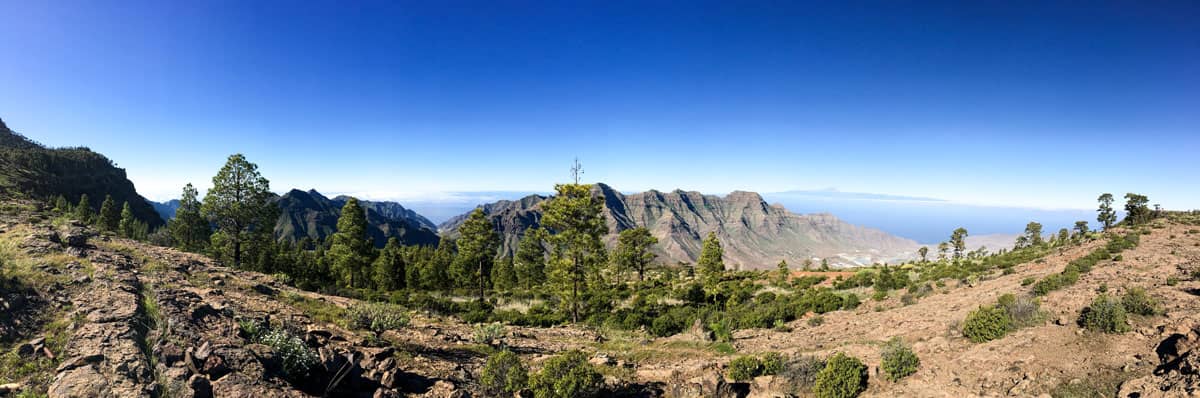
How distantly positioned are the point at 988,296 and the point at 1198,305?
650 centimetres

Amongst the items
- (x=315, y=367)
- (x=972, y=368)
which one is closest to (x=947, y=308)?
(x=972, y=368)

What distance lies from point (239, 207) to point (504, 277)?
25.8 m

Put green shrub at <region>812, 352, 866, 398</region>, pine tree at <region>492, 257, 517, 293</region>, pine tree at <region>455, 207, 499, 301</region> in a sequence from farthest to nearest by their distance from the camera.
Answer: pine tree at <region>492, 257, 517, 293</region>
pine tree at <region>455, 207, 499, 301</region>
green shrub at <region>812, 352, 866, 398</region>

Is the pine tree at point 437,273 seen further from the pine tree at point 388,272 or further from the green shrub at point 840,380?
the green shrub at point 840,380

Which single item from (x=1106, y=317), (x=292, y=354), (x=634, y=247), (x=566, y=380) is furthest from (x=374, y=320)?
(x=634, y=247)

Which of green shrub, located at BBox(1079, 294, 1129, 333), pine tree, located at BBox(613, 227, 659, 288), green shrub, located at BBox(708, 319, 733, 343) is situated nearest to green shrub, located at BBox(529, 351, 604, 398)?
green shrub, located at BBox(708, 319, 733, 343)

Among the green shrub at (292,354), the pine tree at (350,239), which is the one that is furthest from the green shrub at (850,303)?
the pine tree at (350,239)

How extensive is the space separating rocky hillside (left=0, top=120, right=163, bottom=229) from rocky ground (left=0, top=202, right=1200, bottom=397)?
134766mm

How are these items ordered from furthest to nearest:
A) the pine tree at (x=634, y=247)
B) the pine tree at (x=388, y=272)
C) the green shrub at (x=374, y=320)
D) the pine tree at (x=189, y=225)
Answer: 1. the pine tree at (x=634, y=247)
2. the pine tree at (x=388, y=272)
3. the pine tree at (x=189, y=225)
4. the green shrub at (x=374, y=320)

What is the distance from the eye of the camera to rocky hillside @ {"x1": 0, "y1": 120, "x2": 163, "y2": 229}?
108m

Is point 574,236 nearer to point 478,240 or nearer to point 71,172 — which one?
point 478,240

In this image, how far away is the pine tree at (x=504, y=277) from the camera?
151 ft

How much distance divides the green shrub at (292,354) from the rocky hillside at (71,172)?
467 ft

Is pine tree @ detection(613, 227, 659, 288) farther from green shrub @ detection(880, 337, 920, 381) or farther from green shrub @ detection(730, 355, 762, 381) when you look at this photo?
green shrub @ detection(880, 337, 920, 381)
